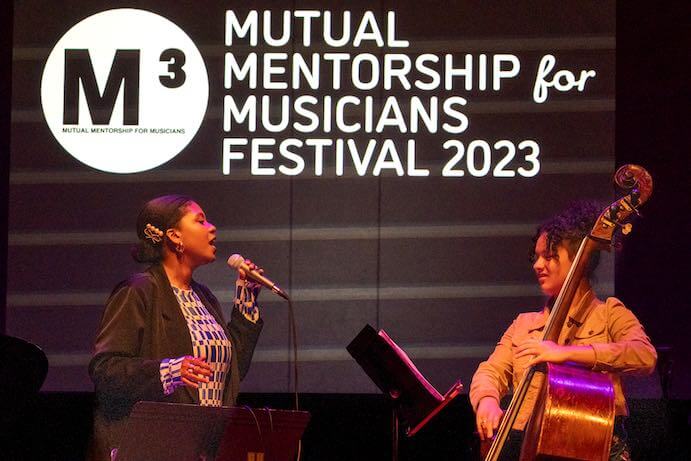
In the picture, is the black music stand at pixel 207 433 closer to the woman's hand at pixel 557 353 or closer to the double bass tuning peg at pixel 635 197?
the woman's hand at pixel 557 353

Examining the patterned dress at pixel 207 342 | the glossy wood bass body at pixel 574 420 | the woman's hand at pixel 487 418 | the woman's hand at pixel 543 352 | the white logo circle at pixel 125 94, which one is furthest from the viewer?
the white logo circle at pixel 125 94

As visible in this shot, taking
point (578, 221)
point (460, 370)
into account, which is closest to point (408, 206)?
point (460, 370)

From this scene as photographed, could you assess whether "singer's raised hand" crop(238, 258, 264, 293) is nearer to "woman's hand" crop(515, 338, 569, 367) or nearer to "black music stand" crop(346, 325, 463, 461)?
"black music stand" crop(346, 325, 463, 461)

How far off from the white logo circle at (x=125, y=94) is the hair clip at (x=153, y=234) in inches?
75.1

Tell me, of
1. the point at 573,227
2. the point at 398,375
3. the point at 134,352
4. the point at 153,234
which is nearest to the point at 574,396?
the point at 573,227

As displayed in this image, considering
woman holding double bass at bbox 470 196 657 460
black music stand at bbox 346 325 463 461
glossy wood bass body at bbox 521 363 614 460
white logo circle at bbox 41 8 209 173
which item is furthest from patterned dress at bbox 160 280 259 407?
white logo circle at bbox 41 8 209 173

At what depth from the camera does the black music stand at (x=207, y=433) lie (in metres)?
3.01

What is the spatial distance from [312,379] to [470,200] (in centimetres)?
128

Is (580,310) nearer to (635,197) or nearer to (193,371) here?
(635,197)

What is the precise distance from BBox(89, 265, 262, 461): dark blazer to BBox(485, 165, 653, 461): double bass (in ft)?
3.63

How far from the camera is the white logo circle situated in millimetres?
5883

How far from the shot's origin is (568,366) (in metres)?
3.38

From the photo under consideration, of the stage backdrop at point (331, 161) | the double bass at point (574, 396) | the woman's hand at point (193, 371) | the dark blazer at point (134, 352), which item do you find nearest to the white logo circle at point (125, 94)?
the stage backdrop at point (331, 161)

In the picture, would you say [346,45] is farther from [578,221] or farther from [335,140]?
[578,221]
